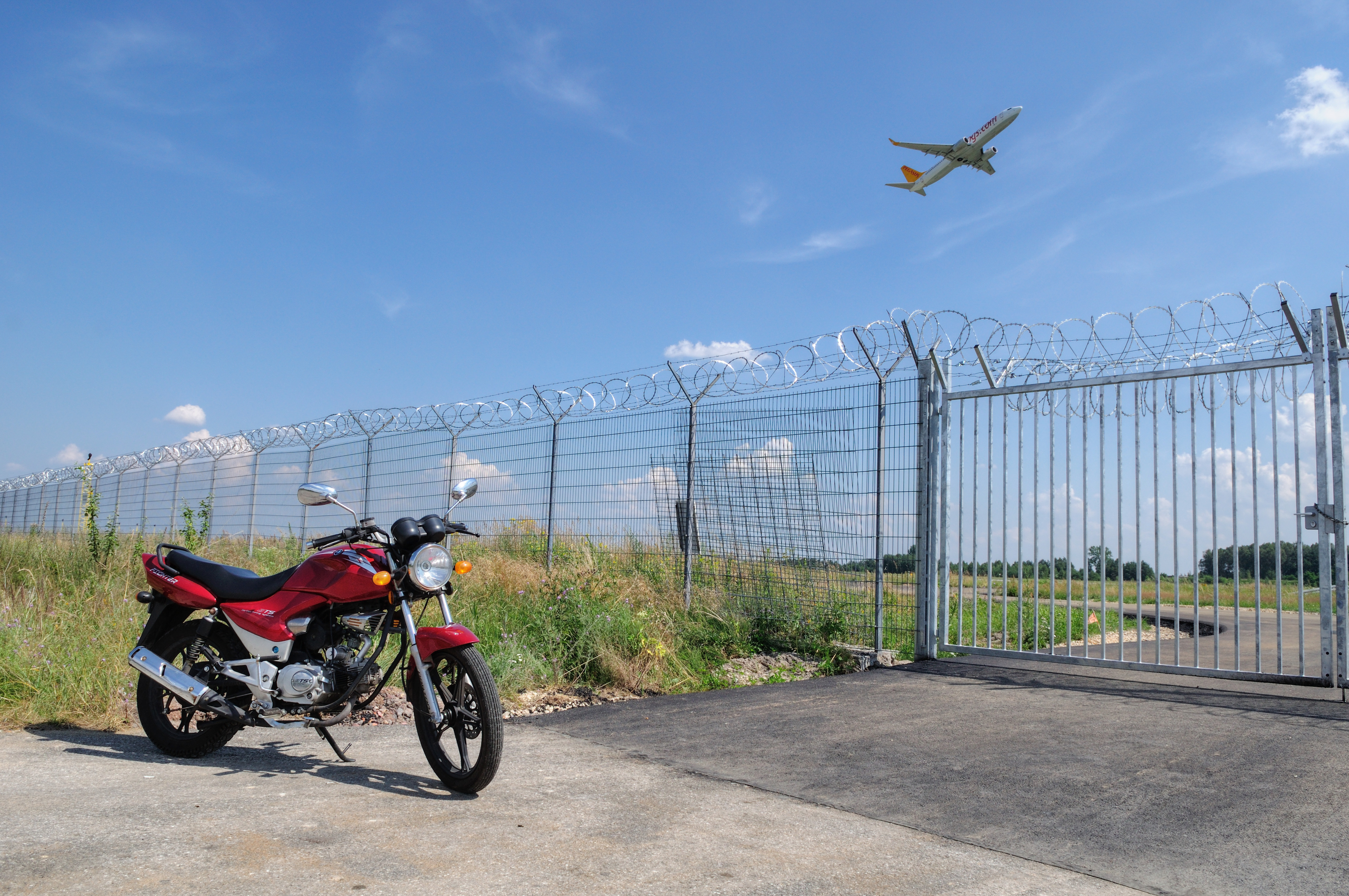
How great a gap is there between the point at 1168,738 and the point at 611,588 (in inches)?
160

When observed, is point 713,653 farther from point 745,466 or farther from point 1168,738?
point 1168,738

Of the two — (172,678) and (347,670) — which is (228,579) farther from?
(347,670)

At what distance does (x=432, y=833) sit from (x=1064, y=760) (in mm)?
2841

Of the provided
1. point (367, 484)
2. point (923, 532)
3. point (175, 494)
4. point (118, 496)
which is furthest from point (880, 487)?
point (118, 496)

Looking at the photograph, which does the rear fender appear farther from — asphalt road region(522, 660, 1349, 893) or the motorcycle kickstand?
asphalt road region(522, 660, 1349, 893)

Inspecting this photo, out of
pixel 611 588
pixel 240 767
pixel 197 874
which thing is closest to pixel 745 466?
pixel 611 588

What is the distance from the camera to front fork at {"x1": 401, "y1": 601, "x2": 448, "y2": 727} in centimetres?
355

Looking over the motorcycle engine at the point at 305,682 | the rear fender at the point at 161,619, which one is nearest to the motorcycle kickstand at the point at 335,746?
the motorcycle engine at the point at 305,682

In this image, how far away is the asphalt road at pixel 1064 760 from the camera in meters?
2.99

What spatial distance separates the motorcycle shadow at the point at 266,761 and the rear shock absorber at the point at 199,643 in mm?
413

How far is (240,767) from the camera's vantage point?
12.8ft

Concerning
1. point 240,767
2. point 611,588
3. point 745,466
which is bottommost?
point 240,767

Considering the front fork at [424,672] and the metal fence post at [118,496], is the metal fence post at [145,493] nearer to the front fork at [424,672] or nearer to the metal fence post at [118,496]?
A: the metal fence post at [118,496]

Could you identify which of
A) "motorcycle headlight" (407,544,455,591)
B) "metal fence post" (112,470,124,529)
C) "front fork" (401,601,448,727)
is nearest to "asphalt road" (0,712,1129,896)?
"front fork" (401,601,448,727)
